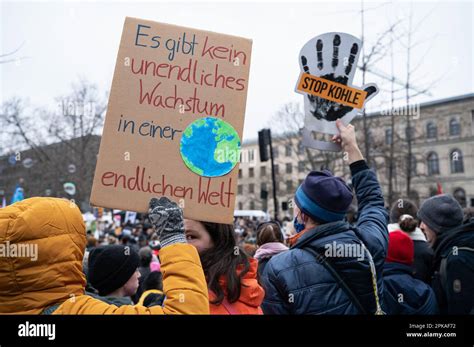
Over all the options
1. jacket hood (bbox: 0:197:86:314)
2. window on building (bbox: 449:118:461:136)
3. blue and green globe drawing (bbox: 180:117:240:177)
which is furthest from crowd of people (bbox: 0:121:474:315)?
window on building (bbox: 449:118:461:136)

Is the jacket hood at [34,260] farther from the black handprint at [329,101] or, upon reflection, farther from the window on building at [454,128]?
the window on building at [454,128]

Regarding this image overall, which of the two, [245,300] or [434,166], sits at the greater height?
[434,166]

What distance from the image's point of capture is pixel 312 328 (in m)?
1.61

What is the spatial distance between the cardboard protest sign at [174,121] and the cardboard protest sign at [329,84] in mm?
585

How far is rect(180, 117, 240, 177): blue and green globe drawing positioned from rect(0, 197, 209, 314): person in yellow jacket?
44 cm

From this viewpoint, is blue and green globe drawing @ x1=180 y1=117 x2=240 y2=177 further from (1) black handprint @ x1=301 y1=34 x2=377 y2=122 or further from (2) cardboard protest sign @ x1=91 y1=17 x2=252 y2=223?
(1) black handprint @ x1=301 y1=34 x2=377 y2=122

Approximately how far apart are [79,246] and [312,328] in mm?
933

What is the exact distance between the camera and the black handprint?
8.13 ft

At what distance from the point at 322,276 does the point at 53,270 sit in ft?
3.89

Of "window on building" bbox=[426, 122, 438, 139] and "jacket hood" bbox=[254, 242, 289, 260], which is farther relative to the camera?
"window on building" bbox=[426, 122, 438, 139]

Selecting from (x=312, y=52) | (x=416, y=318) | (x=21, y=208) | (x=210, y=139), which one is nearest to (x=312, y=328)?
(x=416, y=318)

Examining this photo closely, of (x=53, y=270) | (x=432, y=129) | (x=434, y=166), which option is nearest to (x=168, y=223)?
Answer: (x=53, y=270)

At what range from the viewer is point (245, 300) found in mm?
1943
